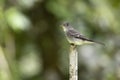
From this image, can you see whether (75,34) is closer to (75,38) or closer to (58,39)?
(75,38)

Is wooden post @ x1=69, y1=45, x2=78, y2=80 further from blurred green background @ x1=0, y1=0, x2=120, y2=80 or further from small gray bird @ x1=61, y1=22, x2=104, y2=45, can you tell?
blurred green background @ x1=0, y1=0, x2=120, y2=80

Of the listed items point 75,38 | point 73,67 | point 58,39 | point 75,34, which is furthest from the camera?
point 58,39

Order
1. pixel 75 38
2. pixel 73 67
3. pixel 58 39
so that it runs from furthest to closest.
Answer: pixel 58 39, pixel 75 38, pixel 73 67

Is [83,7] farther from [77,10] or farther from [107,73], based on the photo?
[107,73]

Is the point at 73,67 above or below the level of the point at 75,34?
below

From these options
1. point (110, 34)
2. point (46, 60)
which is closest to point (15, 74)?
point (46, 60)

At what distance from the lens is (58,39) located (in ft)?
17.4

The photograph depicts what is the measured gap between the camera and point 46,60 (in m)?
5.37

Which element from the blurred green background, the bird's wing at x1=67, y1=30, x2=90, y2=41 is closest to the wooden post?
the bird's wing at x1=67, y1=30, x2=90, y2=41

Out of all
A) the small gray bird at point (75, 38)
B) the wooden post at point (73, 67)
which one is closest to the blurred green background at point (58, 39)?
the small gray bird at point (75, 38)

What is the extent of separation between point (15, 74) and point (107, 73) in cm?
107

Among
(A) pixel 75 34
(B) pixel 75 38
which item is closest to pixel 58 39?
(A) pixel 75 34

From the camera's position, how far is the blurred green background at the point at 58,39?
16.1 ft

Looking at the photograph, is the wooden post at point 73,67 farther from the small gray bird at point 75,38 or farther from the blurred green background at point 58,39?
the blurred green background at point 58,39
